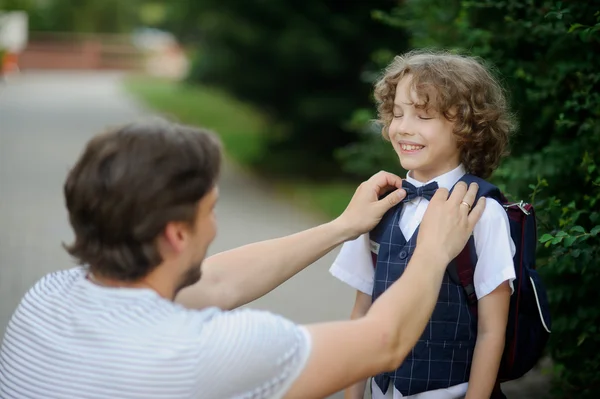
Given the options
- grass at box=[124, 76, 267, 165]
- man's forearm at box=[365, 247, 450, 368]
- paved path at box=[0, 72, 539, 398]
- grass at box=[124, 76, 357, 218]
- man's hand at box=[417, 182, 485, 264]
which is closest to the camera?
man's forearm at box=[365, 247, 450, 368]

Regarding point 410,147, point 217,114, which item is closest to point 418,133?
point 410,147

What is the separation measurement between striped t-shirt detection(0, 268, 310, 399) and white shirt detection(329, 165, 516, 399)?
731 millimetres

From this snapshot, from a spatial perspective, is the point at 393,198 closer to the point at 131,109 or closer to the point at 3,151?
the point at 3,151

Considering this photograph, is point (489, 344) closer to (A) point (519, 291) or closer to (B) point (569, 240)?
(A) point (519, 291)

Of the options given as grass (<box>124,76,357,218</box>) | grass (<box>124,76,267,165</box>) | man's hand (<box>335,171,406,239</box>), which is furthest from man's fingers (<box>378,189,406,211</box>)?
grass (<box>124,76,267,165</box>)

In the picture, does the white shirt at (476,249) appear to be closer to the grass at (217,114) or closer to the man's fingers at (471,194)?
the man's fingers at (471,194)

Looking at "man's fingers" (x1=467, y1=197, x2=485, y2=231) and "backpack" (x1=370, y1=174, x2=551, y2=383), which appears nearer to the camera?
"man's fingers" (x1=467, y1=197, x2=485, y2=231)

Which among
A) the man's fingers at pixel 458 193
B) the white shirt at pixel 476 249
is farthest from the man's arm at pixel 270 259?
the man's fingers at pixel 458 193

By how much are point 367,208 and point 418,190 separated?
0.17 m

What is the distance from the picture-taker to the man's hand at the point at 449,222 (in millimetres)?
2364

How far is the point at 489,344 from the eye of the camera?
2576 millimetres

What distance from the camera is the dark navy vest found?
266 cm

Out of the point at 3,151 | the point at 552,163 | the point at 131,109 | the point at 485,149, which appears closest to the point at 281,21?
the point at 3,151

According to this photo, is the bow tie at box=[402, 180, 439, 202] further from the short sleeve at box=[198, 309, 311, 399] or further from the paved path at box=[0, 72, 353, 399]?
the paved path at box=[0, 72, 353, 399]
